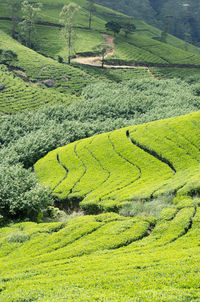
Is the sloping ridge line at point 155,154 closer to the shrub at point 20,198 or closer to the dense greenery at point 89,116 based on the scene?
the dense greenery at point 89,116

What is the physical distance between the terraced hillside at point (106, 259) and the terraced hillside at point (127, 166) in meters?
3.78

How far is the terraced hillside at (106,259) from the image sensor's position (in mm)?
11977

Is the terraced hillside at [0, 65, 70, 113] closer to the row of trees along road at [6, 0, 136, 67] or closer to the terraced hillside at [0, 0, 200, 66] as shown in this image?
the row of trees along road at [6, 0, 136, 67]

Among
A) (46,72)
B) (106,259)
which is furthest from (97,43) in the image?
(106,259)

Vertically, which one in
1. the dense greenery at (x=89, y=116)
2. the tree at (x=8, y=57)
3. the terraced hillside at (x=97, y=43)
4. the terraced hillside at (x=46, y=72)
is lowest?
the dense greenery at (x=89, y=116)

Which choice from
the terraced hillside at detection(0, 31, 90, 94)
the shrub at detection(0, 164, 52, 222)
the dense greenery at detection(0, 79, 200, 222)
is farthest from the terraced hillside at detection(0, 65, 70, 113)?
the shrub at detection(0, 164, 52, 222)

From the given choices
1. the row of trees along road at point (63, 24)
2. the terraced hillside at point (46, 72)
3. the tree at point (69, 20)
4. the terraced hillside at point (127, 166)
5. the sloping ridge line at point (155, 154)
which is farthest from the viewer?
the row of trees along road at point (63, 24)

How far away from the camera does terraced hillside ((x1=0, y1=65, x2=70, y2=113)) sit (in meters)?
64.6

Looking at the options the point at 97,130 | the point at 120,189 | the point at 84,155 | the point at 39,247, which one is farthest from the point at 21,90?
the point at 39,247

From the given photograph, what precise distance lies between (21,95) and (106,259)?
61918mm

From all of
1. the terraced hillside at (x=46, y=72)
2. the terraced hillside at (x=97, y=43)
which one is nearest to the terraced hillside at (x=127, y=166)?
the terraced hillside at (x=46, y=72)

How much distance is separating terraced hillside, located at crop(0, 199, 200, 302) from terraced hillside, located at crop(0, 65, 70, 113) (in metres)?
46.2

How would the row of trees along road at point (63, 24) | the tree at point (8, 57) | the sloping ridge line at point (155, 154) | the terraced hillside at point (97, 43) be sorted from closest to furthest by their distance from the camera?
the sloping ridge line at point (155, 154), the tree at point (8, 57), the row of trees along road at point (63, 24), the terraced hillside at point (97, 43)

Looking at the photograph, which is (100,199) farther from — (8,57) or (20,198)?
(8,57)
